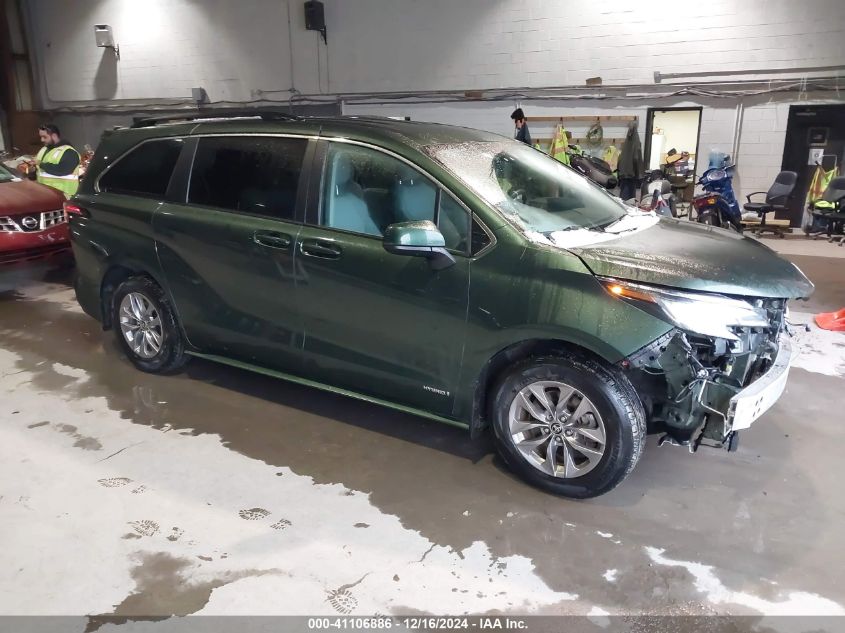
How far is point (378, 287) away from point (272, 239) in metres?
0.70

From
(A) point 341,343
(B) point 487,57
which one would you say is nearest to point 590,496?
(A) point 341,343

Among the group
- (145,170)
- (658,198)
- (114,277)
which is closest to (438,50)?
(658,198)

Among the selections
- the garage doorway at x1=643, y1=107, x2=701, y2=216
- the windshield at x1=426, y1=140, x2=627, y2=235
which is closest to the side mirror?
the windshield at x1=426, y1=140, x2=627, y2=235

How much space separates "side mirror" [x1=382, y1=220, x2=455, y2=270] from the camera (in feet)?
9.00

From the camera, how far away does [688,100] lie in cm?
972

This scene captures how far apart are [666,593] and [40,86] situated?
1889 centimetres

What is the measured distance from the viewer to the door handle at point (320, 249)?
3.15m

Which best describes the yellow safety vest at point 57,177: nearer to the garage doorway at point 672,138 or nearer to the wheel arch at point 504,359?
the wheel arch at point 504,359

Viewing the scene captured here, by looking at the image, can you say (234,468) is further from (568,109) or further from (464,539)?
(568,109)

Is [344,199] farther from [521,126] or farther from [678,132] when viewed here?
[678,132]

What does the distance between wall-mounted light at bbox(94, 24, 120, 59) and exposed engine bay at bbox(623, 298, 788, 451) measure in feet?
51.7

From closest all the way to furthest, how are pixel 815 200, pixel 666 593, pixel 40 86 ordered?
pixel 666 593 < pixel 815 200 < pixel 40 86

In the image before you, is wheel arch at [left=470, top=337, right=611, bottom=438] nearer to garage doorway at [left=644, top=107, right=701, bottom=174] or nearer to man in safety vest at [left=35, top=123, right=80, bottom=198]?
man in safety vest at [left=35, top=123, right=80, bottom=198]

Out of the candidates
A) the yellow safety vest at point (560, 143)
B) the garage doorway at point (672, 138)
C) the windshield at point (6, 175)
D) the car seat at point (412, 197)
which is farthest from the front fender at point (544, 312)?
the garage doorway at point (672, 138)
